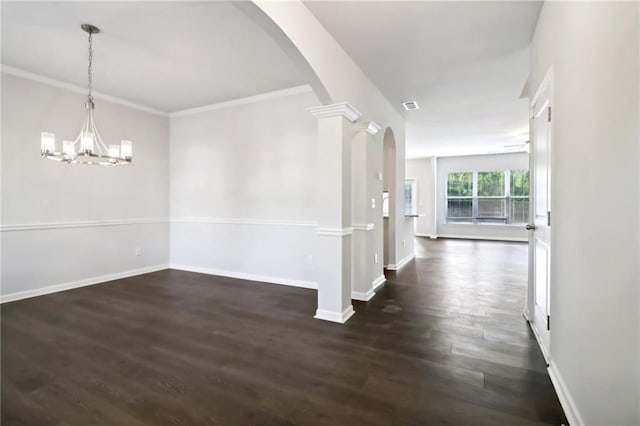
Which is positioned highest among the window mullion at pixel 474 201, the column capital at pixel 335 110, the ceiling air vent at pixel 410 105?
the ceiling air vent at pixel 410 105

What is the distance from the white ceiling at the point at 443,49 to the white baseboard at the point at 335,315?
280cm

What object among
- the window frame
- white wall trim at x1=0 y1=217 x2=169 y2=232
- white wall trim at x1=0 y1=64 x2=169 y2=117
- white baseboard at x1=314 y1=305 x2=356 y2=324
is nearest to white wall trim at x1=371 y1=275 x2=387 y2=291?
white baseboard at x1=314 y1=305 x2=356 y2=324

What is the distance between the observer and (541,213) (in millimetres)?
2453

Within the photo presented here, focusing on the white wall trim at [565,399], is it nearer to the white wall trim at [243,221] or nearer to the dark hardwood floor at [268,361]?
the dark hardwood floor at [268,361]

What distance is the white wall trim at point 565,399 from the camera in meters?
1.52

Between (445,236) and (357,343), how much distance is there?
339 inches

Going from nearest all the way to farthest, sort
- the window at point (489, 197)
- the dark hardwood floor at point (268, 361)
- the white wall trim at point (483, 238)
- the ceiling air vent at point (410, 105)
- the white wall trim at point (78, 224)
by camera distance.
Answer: the dark hardwood floor at point (268, 361), the white wall trim at point (78, 224), the ceiling air vent at point (410, 105), the white wall trim at point (483, 238), the window at point (489, 197)

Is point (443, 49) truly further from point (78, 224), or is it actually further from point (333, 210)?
point (78, 224)

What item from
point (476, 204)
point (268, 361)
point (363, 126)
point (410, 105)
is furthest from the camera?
point (476, 204)

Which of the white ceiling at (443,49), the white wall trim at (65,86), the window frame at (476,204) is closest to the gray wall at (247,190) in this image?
the white wall trim at (65,86)

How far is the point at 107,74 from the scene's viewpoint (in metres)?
3.80

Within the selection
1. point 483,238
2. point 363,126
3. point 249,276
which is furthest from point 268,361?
point 483,238

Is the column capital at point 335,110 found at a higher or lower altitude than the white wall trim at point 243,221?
higher

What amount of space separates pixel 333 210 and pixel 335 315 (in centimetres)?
108
